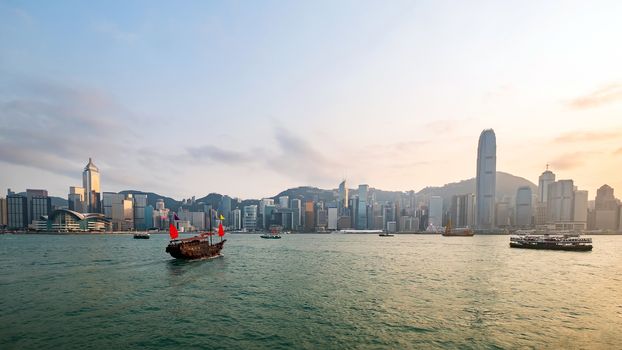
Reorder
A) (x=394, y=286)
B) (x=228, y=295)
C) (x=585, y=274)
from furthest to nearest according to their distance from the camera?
1. (x=585, y=274)
2. (x=394, y=286)
3. (x=228, y=295)

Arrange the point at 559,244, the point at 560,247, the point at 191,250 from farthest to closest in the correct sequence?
the point at 559,244
the point at 560,247
the point at 191,250

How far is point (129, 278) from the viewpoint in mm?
45312

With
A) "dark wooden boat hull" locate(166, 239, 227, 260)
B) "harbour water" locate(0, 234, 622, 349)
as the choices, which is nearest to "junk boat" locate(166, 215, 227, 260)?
"dark wooden boat hull" locate(166, 239, 227, 260)

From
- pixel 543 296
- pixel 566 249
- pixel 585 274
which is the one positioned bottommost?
pixel 566 249

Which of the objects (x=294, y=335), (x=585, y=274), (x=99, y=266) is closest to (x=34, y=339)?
(x=294, y=335)

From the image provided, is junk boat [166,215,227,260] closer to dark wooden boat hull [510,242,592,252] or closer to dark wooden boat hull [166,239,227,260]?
dark wooden boat hull [166,239,227,260]

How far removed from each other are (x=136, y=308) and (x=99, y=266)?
1477 inches

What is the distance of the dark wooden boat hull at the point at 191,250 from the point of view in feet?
203

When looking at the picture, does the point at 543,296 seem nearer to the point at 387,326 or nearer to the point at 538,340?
the point at 538,340

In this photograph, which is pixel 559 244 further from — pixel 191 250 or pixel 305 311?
pixel 191 250

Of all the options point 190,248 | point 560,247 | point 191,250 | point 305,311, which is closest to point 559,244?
point 560,247

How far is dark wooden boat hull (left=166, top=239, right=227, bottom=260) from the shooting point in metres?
61.8

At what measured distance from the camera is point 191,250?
64.4m

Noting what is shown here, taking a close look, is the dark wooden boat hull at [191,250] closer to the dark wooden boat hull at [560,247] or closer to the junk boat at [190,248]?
the junk boat at [190,248]
